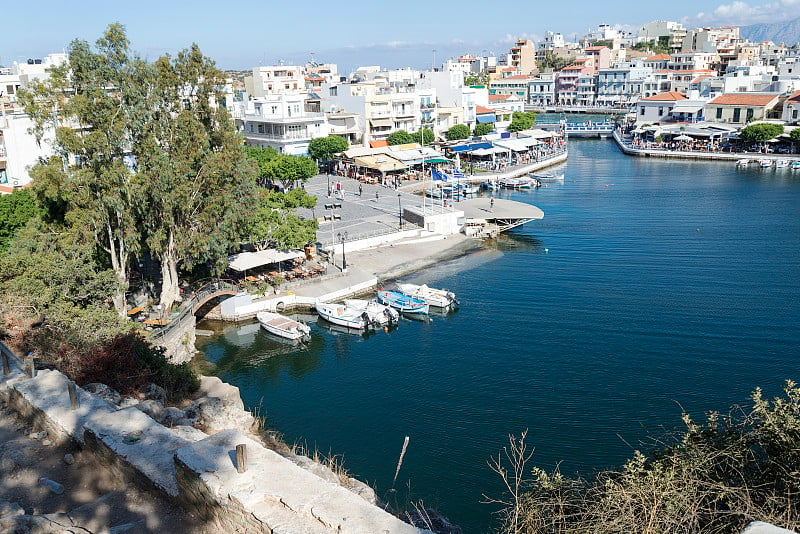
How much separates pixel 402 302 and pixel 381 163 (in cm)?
2934

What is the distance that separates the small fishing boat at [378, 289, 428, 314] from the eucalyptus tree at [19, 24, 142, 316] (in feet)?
38.9

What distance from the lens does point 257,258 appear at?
32.2 metres

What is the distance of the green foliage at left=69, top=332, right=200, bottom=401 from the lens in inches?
645

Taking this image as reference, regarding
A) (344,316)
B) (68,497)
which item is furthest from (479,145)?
(68,497)

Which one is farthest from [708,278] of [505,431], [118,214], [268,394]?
[118,214]

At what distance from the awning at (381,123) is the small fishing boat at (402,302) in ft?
128

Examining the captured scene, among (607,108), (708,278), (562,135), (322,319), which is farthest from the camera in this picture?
(607,108)

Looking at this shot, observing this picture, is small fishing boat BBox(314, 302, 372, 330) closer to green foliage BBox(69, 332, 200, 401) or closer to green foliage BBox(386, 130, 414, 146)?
green foliage BBox(69, 332, 200, 401)

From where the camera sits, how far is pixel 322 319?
100ft

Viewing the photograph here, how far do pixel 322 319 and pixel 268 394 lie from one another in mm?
7053

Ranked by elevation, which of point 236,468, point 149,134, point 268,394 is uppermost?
point 149,134

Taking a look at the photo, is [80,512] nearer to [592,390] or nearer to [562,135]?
[592,390]

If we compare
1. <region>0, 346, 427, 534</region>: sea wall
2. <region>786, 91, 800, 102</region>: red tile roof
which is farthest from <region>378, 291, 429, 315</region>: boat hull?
<region>786, 91, 800, 102</region>: red tile roof

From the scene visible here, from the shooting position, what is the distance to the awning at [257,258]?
31.7m
